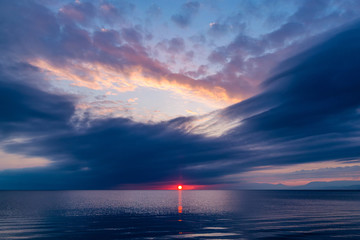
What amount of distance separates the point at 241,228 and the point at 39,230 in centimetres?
3792

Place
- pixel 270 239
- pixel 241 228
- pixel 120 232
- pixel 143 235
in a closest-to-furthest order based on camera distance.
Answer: pixel 270 239, pixel 143 235, pixel 120 232, pixel 241 228

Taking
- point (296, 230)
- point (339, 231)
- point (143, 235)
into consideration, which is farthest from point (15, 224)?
point (339, 231)

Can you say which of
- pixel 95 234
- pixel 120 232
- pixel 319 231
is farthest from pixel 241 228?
pixel 95 234

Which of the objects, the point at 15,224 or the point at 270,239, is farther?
the point at 15,224

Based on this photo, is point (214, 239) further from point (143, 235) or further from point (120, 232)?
point (120, 232)

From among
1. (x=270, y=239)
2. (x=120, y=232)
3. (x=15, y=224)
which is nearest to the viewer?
(x=270, y=239)

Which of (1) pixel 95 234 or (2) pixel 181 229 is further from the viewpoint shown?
(2) pixel 181 229

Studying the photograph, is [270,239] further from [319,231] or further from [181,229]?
[181,229]

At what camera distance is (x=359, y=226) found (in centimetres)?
5022

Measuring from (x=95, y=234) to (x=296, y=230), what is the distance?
3614cm

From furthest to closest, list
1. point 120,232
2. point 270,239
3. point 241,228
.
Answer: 1. point 241,228
2. point 120,232
3. point 270,239

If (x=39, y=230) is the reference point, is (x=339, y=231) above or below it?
below

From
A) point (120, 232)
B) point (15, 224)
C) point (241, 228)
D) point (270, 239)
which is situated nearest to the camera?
point (270, 239)

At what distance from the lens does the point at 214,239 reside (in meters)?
38.2
